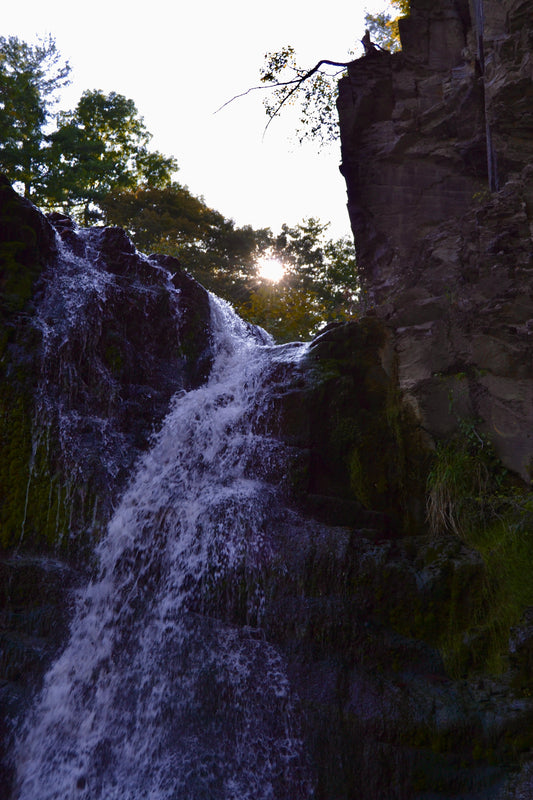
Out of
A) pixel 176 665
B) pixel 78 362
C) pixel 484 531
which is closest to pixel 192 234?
pixel 78 362

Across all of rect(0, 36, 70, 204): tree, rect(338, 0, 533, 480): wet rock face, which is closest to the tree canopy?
rect(0, 36, 70, 204): tree

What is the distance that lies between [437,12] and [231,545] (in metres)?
9.52

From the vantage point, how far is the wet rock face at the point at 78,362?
18.8 feet

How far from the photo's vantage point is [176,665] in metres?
4.66

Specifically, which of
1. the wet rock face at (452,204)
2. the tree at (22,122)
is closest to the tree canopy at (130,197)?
the tree at (22,122)

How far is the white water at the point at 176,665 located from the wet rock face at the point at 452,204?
8.03ft

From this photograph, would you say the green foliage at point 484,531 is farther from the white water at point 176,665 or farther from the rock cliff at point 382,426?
the white water at point 176,665

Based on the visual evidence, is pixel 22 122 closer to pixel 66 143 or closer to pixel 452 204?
pixel 66 143

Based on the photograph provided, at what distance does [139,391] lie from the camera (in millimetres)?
7309

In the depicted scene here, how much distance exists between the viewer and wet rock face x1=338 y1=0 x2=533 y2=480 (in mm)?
6395

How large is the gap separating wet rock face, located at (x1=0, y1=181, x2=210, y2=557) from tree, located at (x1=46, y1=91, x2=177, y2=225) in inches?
557

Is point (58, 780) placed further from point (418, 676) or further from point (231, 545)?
point (418, 676)

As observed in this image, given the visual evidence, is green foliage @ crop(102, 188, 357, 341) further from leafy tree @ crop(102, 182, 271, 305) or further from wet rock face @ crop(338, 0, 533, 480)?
wet rock face @ crop(338, 0, 533, 480)

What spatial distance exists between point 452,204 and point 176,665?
286 inches
